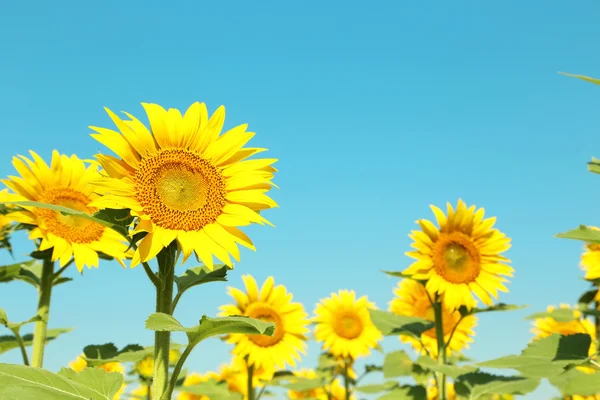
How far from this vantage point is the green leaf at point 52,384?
267 centimetres

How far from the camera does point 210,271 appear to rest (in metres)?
3.52

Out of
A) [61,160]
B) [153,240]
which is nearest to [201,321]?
[153,240]

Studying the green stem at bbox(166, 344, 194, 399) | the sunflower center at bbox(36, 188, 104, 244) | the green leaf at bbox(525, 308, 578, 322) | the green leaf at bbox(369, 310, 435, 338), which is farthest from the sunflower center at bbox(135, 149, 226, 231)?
the green leaf at bbox(525, 308, 578, 322)

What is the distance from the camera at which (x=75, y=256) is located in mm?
4715

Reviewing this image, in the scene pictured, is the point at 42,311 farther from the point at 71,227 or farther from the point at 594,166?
the point at 594,166

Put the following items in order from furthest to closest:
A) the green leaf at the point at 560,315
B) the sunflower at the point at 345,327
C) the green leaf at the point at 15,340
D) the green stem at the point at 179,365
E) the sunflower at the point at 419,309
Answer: the sunflower at the point at 345,327 < the sunflower at the point at 419,309 < the green leaf at the point at 560,315 < the green leaf at the point at 15,340 < the green stem at the point at 179,365

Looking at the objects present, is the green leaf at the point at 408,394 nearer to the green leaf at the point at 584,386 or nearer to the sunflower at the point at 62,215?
the green leaf at the point at 584,386

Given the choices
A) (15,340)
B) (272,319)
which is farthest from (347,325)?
(15,340)

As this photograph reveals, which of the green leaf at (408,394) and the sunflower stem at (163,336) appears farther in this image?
the green leaf at (408,394)

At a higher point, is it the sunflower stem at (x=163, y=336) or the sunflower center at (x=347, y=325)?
the sunflower center at (x=347, y=325)

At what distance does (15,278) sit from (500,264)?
13.6ft

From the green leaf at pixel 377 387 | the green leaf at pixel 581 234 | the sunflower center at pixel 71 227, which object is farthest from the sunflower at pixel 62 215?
the green leaf at pixel 377 387

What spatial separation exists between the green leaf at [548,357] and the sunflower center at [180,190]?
201 centimetres

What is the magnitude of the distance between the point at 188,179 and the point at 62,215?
175 centimetres
